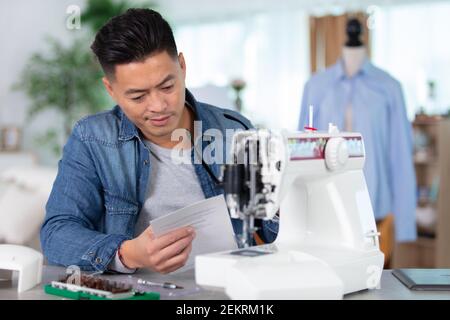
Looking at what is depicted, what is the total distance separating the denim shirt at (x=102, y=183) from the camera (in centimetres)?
180

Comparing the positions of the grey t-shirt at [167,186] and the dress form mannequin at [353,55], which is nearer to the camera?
the grey t-shirt at [167,186]

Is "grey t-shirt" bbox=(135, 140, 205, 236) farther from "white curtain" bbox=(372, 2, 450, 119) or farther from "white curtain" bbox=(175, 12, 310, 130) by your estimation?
"white curtain" bbox=(175, 12, 310, 130)

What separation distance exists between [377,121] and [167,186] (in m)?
2.02

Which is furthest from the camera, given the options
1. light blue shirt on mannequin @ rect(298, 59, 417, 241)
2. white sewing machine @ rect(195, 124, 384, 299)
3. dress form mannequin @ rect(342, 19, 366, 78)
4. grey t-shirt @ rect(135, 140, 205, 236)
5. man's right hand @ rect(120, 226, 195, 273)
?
dress form mannequin @ rect(342, 19, 366, 78)

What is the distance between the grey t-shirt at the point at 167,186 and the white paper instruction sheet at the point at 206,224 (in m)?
0.24

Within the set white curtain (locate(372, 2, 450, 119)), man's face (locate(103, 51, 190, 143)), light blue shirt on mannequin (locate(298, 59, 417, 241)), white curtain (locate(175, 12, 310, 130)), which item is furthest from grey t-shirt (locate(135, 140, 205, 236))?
white curtain (locate(175, 12, 310, 130))

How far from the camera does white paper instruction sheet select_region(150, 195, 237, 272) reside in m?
1.48

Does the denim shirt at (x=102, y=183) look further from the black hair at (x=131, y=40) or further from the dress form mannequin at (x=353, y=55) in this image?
the dress form mannequin at (x=353, y=55)

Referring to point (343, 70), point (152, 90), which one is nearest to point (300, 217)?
Result: point (152, 90)

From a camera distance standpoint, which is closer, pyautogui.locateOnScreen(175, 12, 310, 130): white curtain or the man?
the man

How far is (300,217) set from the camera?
1.55 m

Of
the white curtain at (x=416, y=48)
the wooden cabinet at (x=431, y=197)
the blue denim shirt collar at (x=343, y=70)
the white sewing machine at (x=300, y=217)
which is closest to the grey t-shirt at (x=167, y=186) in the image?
the white sewing machine at (x=300, y=217)
